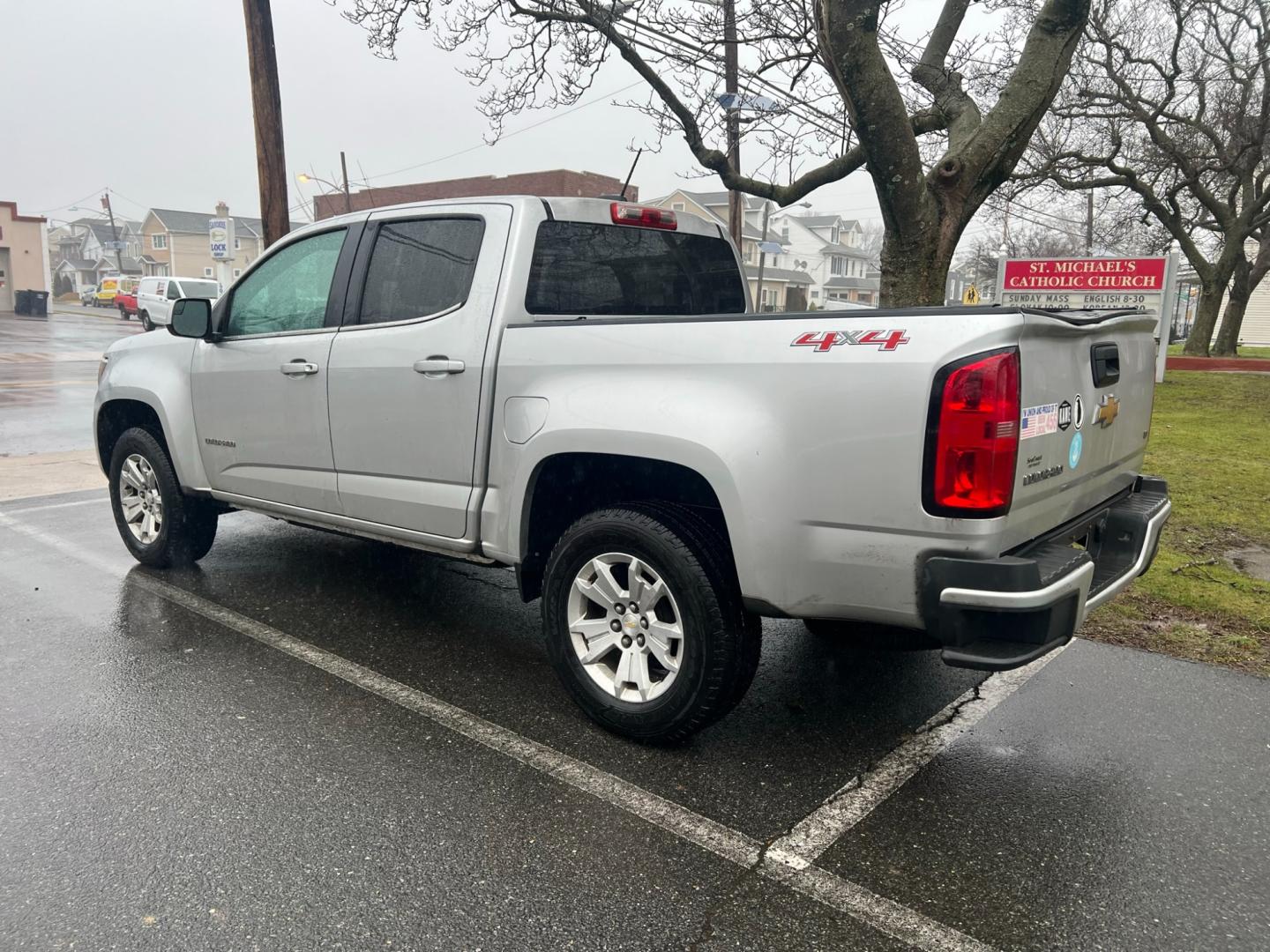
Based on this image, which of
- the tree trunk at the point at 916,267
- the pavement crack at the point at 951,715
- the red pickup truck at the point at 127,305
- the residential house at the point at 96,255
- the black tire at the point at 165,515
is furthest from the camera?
the residential house at the point at 96,255

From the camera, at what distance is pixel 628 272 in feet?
14.0

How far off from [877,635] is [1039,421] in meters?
1.07

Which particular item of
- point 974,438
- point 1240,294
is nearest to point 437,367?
point 974,438

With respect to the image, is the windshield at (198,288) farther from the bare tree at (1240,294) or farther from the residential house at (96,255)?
the residential house at (96,255)

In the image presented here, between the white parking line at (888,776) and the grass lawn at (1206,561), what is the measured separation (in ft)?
3.00

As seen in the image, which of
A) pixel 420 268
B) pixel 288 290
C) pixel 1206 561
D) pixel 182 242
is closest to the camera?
pixel 420 268

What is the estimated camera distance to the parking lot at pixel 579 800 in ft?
8.14

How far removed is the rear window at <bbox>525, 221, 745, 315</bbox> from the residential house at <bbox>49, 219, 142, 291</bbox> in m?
89.8

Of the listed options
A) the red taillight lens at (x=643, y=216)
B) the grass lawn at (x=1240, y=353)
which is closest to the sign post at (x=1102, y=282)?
the red taillight lens at (x=643, y=216)

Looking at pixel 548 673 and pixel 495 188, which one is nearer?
pixel 548 673

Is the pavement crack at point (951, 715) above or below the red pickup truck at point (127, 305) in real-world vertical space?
below

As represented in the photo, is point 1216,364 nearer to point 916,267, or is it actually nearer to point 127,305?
point 916,267

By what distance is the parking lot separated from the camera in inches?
Result: 97.7

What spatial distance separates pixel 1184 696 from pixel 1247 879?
1.42 metres
